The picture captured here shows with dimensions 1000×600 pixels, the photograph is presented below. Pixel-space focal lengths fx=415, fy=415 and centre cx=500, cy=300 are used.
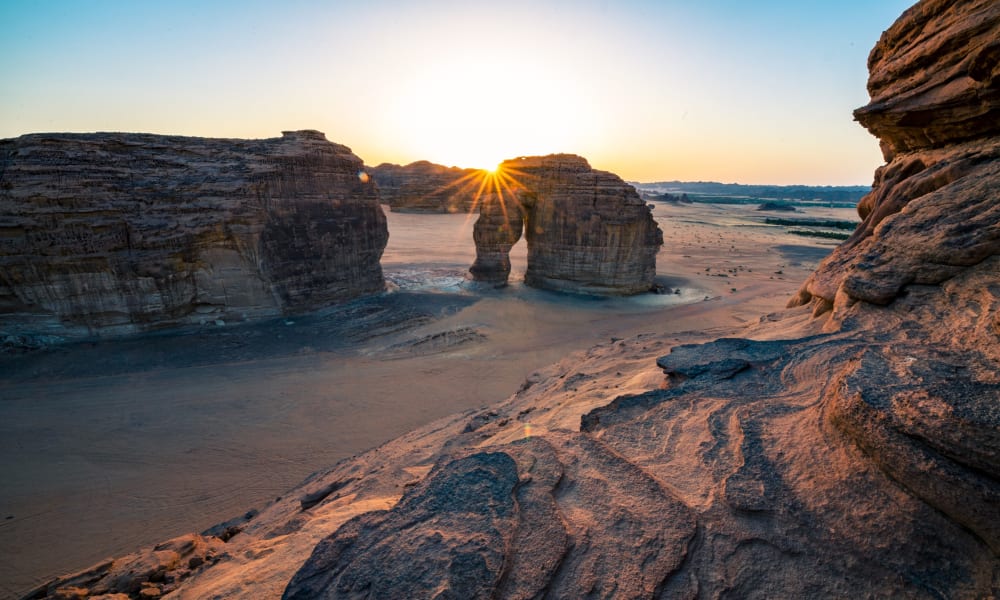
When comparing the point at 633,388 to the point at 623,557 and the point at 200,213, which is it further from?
the point at 200,213

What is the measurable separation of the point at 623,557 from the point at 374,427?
715cm

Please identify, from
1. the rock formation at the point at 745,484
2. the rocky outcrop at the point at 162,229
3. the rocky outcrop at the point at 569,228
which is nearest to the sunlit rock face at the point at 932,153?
the rock formation at the point at 745,484

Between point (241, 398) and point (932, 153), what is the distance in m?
15.1

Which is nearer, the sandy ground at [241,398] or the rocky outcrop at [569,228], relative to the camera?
the sandy ground at [241,398]

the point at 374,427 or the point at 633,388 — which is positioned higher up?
the point at 633,388

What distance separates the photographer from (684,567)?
2.76m

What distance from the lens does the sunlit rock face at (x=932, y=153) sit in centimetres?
525

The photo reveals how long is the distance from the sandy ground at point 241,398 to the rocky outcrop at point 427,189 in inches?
1462

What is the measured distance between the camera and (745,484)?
127 inches

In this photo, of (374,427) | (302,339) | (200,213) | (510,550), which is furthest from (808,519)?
(200,213)

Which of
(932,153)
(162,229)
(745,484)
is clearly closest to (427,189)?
(162,229)

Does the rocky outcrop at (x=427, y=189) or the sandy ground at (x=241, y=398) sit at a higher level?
the rocky outcrop at (x=427, y=189)

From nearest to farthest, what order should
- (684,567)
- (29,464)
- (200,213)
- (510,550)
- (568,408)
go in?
(684,567), (510,550), (568,408), (29,464), (200,213)

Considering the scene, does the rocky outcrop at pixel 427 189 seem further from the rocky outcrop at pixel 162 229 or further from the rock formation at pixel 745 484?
the rock formation at pixel 745 484
